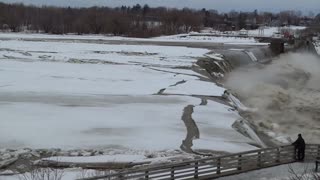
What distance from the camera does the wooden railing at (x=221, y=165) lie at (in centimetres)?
1345

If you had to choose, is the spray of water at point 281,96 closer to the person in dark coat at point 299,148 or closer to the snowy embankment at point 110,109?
the snowy embankment at point 110,109

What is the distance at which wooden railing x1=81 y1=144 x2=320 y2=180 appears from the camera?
44.1ft

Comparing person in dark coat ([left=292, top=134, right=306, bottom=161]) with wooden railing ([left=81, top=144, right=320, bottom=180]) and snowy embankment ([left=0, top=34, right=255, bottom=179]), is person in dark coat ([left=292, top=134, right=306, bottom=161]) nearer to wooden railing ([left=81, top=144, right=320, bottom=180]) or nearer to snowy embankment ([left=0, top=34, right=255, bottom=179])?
wooden railing ([left=81, top=144, right=320, bottom=180])

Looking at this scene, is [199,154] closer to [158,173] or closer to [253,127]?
[158,173]

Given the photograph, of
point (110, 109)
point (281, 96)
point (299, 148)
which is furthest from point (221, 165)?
point (281, 96)

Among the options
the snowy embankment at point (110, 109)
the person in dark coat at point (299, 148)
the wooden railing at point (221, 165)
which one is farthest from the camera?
the snowy embankment at point (110, 109)

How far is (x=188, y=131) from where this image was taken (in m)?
21.1

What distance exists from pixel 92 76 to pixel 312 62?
3865 centimetres

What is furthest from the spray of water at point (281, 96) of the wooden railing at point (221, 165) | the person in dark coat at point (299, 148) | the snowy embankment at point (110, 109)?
the wooden railing at point (221, 165)

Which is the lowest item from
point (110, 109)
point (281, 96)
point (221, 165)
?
point (281, 96)

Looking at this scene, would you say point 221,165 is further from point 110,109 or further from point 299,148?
point 110,109

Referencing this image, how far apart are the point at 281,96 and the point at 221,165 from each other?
21.2m

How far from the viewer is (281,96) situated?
35375mm

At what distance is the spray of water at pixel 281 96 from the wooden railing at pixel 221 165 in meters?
6.12
